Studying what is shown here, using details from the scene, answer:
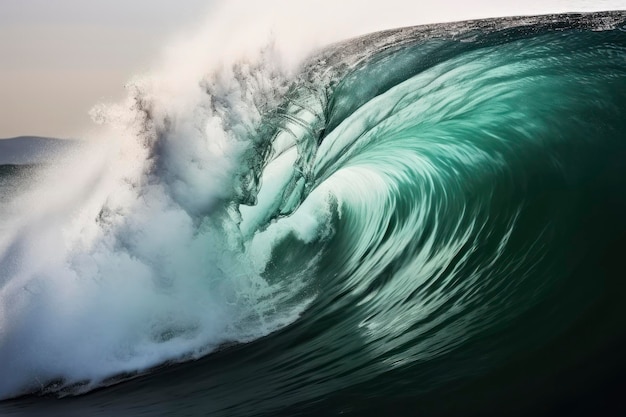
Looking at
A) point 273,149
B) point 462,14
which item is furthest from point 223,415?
point 462,14

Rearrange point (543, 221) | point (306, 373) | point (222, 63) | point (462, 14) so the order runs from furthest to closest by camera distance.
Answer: point (462, 14)
point (222, 63)
point (543, 221)
point (306, 373)

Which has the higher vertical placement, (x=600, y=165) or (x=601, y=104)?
(x=601, y=104)

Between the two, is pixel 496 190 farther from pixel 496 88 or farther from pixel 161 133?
pixel 161 133

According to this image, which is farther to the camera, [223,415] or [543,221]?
[543,221]

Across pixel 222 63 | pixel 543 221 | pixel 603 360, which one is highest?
pixel 222 63

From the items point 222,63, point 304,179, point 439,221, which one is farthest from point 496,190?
point 222,63

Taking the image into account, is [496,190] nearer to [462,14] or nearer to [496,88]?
[496,88]

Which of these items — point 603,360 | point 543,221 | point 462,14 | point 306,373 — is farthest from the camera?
point 462,14
